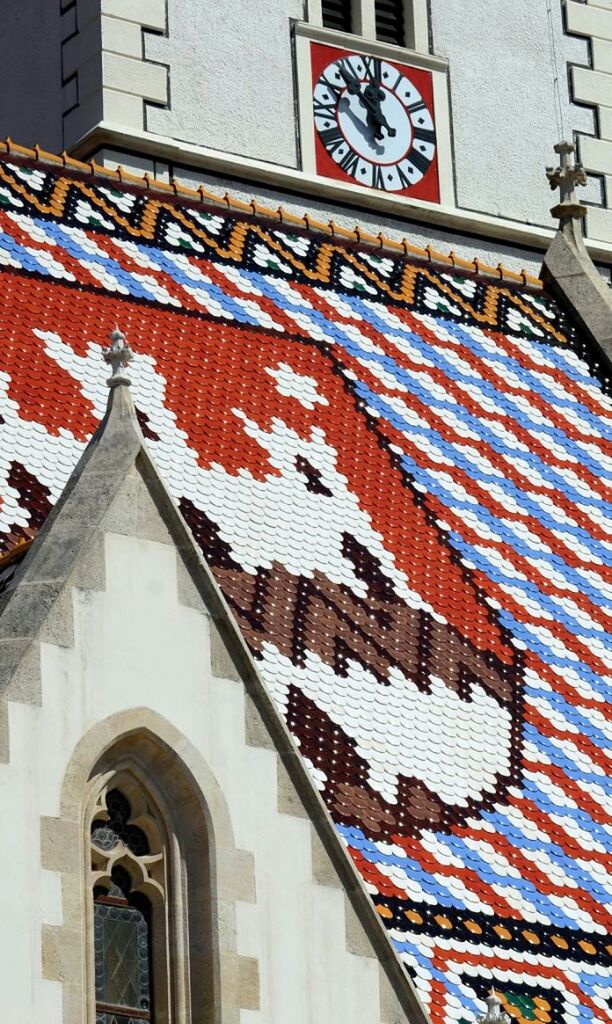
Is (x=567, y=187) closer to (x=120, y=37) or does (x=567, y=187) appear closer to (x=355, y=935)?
(x=120, y=37)

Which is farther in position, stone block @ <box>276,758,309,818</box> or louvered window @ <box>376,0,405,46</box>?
→ louvered window @ <box>376,0,405,46</box>

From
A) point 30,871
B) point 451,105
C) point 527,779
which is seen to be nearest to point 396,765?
point 527,779

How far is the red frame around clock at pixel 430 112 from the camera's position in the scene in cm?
2873

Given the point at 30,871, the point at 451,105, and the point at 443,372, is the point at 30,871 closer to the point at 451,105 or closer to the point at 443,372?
the point at 443,372

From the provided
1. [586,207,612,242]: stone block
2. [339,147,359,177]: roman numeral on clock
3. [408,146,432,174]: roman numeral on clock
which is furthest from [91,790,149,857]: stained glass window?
[586,207,612,242]: stone block

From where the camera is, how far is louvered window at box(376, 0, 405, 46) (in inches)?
1161

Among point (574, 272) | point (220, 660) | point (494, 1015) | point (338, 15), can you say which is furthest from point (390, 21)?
point (494, 1015)

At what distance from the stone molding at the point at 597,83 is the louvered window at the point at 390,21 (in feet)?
5.04

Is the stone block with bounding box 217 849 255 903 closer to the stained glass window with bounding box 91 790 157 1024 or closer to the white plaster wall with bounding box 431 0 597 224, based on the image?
the stained glass window with bounding box 91 790 157 1024

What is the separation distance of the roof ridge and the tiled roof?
10 centimetres

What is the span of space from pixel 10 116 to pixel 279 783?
44.4 feet

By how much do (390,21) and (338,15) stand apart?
48 cm

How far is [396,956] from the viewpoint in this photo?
16734 mm

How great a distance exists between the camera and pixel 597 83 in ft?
101
